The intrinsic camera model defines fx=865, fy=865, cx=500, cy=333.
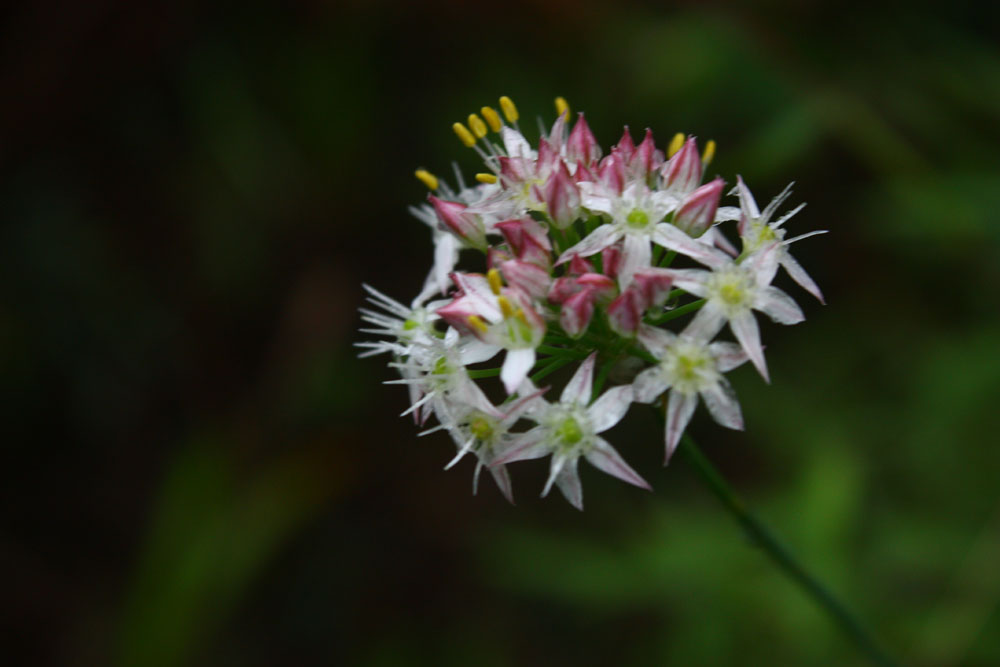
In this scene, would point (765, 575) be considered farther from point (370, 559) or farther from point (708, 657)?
point (370, 559)

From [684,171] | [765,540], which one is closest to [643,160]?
[684,171]

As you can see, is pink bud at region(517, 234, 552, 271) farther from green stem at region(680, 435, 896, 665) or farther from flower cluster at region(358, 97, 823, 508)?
green stem at region(680, 435, 896, 665)

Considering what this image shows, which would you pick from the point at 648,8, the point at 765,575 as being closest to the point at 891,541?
the point at 765,575

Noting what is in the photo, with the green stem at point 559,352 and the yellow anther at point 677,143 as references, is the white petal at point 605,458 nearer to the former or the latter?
the green stem at point 559,352

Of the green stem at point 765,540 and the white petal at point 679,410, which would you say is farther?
the green stem at point 765,540

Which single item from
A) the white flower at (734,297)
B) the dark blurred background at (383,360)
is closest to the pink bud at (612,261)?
the white flower at (734,297)

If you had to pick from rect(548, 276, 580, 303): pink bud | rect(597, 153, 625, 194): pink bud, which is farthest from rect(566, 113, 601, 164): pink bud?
rect(548, 276, 580, 303): pink bud
